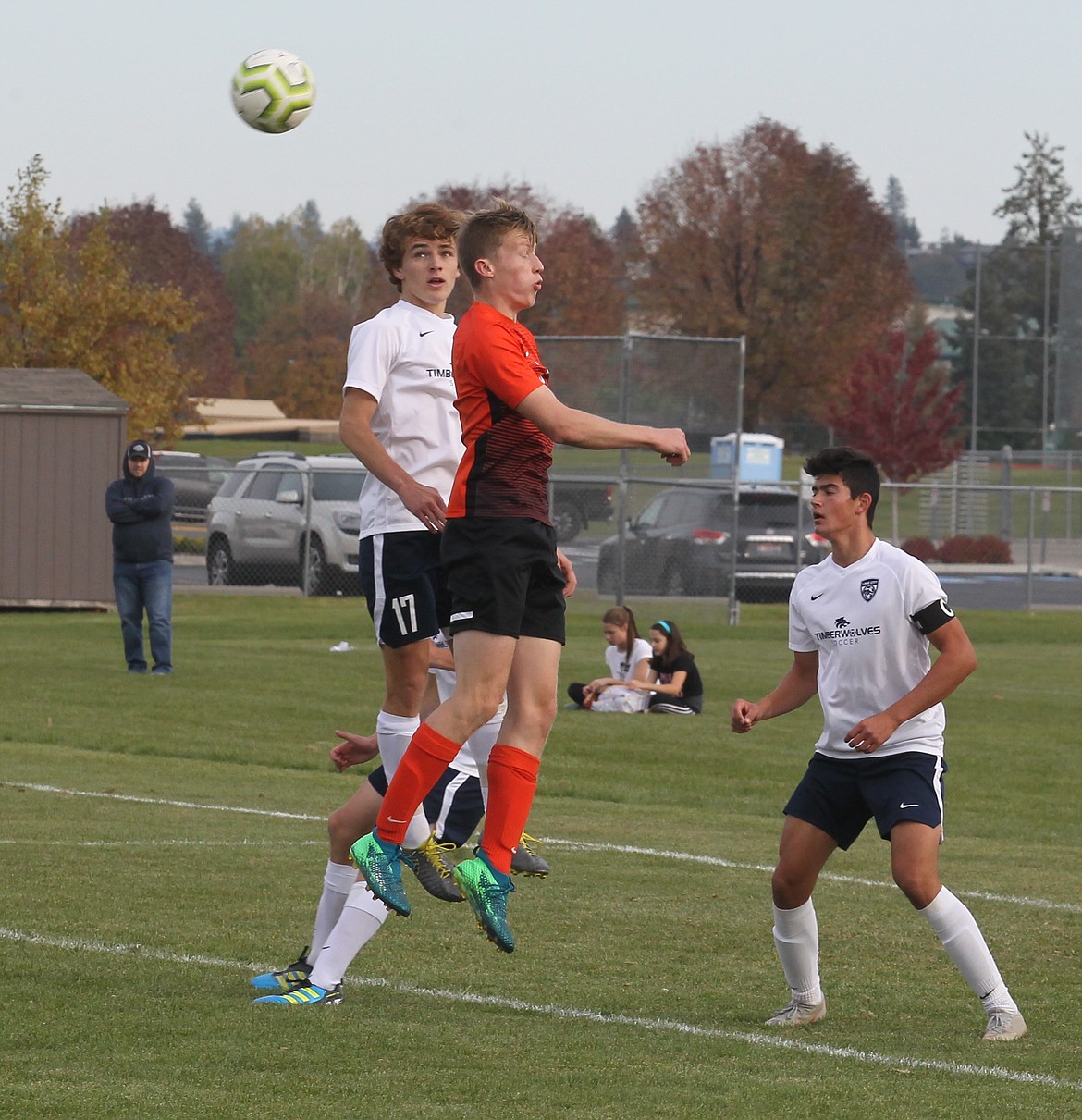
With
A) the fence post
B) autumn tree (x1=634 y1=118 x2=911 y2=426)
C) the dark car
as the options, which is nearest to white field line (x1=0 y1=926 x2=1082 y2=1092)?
the dark car

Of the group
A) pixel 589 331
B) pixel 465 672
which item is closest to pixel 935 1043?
→ pixel 465 672

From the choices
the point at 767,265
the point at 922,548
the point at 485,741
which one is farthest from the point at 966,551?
the point at 485,741

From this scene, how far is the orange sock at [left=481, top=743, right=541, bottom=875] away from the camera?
Result: 5836 mm

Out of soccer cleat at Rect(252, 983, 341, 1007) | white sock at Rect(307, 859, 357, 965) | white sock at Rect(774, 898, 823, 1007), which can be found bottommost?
soccer cleat at Rect(252, 983, 341, 1007)

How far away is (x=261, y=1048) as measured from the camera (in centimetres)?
557

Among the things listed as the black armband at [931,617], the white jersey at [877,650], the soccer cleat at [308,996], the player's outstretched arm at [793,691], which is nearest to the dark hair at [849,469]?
the white jersey at [877,650]

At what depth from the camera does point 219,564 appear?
97.1 feet

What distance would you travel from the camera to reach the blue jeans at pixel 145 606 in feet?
61.5

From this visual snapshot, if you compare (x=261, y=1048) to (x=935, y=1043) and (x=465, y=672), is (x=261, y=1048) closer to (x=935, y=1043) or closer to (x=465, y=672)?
(x=465, y=672)

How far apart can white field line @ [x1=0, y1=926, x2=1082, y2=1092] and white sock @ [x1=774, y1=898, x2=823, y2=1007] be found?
0.31 m

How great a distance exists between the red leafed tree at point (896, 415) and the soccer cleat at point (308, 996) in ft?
160

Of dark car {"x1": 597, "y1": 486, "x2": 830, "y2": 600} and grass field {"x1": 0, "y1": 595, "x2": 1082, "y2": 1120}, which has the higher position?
dark car {"x1": 597, "y1": 486, "x2": 830, "y2": 600}

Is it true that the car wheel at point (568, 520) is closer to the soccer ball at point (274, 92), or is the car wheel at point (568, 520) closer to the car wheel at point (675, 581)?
the car wheel at point (675, 581)

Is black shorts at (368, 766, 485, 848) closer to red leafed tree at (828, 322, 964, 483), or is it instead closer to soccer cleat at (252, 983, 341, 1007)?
soccer cleat at (252, 983, 341, 1007)
